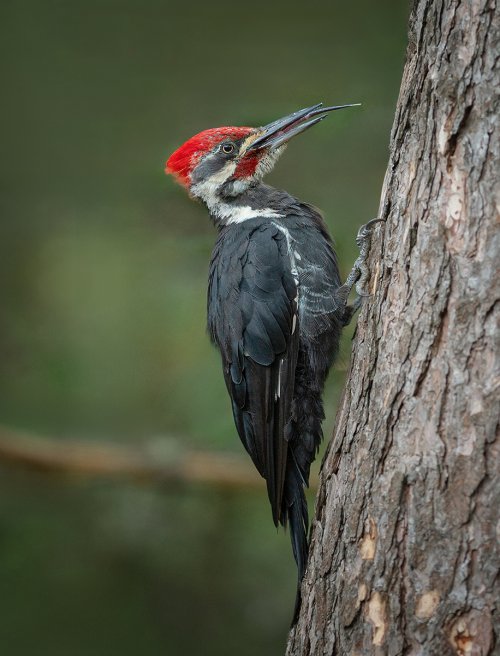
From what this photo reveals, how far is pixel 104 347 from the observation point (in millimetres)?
4961

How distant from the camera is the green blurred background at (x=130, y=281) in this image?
4.32 meters

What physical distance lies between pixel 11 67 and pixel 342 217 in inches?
105

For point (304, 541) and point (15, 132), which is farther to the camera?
point (15, 132)

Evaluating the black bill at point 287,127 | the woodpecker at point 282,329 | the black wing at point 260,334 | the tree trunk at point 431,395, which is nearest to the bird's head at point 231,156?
the black bill at point 287,127

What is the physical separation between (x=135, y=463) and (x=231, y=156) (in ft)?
5.54

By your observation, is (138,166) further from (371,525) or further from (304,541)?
(371,525)

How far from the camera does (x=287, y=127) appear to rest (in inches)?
142

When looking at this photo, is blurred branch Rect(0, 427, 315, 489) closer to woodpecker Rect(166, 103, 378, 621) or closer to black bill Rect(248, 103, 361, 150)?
woodpecker Rect(166, 103, 378, 621)

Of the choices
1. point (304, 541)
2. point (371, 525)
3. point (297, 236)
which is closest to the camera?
point (371, 525)

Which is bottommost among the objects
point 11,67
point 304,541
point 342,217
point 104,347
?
point 304,541

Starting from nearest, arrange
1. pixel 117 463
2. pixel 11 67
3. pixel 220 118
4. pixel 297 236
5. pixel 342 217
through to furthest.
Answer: pixel 297 236 < pixel 342 217 < pixel 117 463 < pixel 220 118 < pixel 11 67

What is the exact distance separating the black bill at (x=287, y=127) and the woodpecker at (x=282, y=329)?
0.06ft

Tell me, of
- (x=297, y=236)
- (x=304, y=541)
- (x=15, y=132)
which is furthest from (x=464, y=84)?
(x=15, y=132)

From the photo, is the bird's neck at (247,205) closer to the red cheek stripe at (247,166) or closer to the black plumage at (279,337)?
the red cheek stripe at (247,166)
